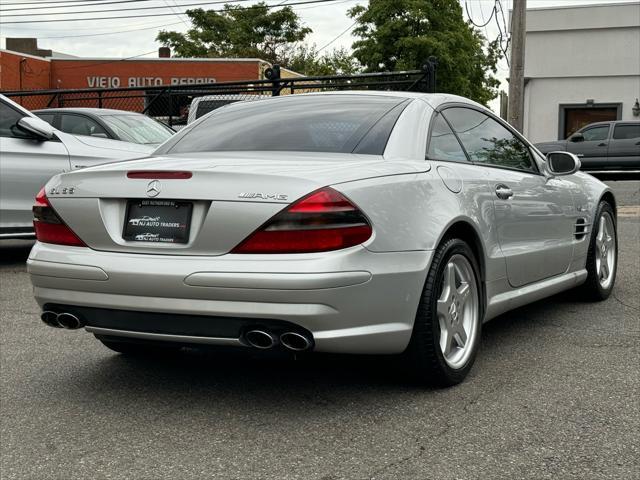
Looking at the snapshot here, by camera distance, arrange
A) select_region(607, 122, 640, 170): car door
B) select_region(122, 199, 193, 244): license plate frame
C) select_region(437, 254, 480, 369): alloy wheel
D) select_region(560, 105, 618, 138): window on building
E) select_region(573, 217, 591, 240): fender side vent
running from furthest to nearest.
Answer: select_region(560, 105, 618, 138): window on building → select_region(607, 122, 640, 170): car door → select_region(573, 217, 591, 240): fender side vent → select_region(437, 254, 480, 369): alloy wheel → select_region(122, 199, 193, 244): license plate frame

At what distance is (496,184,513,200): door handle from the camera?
4973 mm

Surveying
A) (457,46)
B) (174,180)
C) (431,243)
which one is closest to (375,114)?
(431,243)

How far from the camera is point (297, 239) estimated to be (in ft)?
12.2

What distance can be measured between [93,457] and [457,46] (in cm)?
4474

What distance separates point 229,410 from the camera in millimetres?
4102

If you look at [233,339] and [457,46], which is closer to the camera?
[233,339]

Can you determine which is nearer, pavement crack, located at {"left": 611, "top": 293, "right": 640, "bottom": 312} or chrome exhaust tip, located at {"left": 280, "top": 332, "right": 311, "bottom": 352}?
chrome exhaust tip, located at {"left": 280, "top": 332, "right": 311, "bottom": 352}

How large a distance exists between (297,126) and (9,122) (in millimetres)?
4906

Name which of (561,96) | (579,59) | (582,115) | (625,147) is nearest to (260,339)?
(625,147)

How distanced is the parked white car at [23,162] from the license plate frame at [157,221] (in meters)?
4.81

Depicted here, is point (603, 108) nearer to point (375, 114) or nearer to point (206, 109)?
point (206, 109)

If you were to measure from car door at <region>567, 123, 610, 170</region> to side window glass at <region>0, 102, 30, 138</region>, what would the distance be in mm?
18730

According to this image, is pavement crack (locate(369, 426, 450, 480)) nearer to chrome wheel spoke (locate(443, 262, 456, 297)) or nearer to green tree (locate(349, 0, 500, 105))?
chrome wheel spoke (locate(443, 262, 456, 297))

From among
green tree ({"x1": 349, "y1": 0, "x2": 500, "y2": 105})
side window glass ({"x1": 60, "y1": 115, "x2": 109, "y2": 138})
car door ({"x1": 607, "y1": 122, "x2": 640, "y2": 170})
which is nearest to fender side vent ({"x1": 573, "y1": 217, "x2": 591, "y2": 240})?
side window glass ({"x1": 60, "y1": 115, "x2": 109, "y2": 138})
